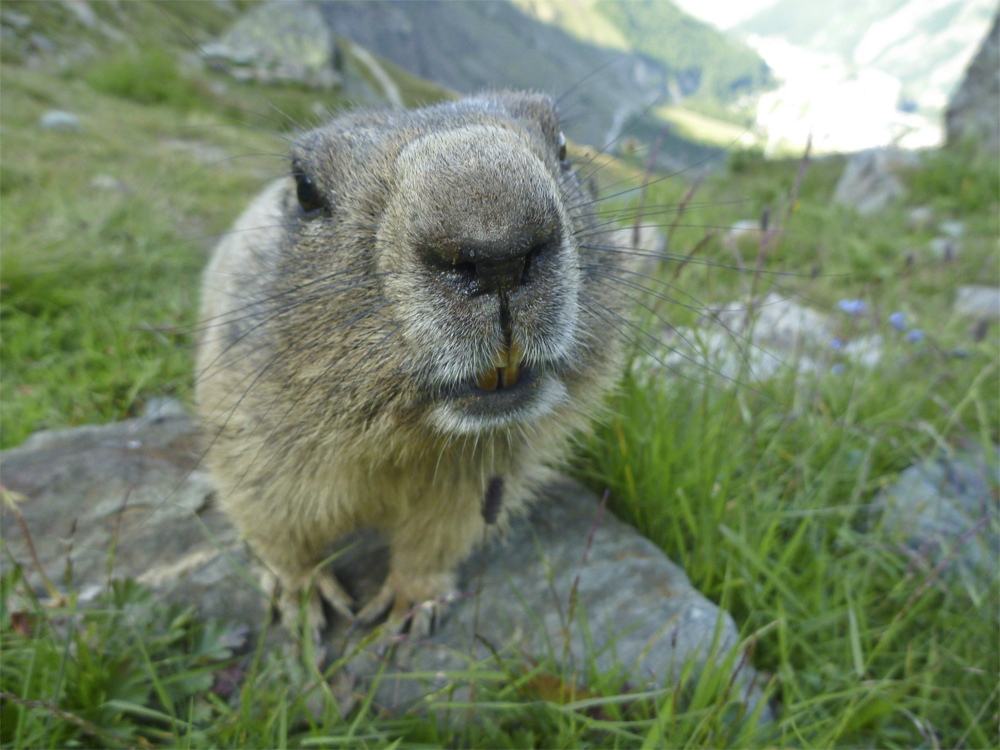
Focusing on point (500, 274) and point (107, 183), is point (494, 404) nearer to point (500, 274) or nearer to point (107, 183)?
point (500, 274)

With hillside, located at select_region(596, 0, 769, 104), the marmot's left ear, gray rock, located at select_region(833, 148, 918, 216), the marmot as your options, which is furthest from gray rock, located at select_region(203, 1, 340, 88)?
hillside, located at select_region(596, 0, 769, 104)

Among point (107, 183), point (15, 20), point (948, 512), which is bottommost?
point (948, 512)

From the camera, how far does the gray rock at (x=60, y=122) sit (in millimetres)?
9992

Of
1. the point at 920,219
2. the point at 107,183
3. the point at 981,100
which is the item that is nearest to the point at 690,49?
the point at 981,100

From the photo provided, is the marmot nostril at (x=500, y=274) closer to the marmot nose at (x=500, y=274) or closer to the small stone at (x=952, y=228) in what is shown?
the marmot nose at (x=500, y=274)

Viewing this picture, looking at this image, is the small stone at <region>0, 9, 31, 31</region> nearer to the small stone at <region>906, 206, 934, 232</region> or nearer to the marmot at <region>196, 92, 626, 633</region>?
the marmot at <region>196, 92, 626, 633</region>

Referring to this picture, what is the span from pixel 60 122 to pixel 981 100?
65.1 feet

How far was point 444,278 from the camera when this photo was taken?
1.62m

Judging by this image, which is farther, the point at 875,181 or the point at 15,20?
the point at 15,20

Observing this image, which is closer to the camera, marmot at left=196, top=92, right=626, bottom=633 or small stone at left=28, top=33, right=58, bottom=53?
marmot at left=196, top=92, right=626, bottom=633

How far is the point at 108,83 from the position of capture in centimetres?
1443

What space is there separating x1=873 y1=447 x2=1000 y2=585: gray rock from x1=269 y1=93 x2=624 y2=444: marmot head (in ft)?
6.06

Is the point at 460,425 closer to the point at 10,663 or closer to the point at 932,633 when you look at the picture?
the point at 10,663

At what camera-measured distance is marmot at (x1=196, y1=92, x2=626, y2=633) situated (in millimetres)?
1643
